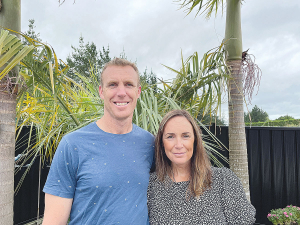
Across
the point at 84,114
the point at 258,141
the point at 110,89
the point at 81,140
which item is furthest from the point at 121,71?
the point at 258,141

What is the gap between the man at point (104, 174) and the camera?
3.60ft

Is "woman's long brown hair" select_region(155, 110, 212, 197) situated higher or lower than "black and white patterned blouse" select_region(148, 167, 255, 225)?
higher

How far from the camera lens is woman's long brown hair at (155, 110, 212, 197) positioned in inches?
50.0

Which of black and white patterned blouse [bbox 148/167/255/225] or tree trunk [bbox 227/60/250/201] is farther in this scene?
tree trunk [bbox 227/60/250/201]

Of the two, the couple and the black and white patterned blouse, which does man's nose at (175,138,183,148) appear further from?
the black and white patterned blouse

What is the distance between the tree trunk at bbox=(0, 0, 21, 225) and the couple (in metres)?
1.13

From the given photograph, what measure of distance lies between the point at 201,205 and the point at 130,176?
451mm

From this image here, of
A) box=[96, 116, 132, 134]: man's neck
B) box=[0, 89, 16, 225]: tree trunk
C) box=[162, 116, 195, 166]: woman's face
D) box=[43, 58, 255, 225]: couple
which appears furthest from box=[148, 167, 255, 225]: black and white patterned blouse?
box=[0, 89, 16, 225]: tree trunk

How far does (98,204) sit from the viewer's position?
1.10 meters

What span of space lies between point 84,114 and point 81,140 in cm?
142

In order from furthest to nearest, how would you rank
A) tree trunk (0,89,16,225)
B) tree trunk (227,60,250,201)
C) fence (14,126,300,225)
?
1. fence (14,126,300,225)
2. tree trunk (227,60,250,201)
3. tree trunk (0,89,16,225)

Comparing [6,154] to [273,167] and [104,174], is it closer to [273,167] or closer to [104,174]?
[104,174]

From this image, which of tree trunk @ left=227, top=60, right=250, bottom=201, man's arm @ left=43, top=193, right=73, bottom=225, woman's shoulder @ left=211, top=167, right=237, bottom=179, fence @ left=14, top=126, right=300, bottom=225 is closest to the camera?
man's arm @ left=43, top=193, right=73, bottom=225

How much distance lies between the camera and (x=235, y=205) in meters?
1.23
